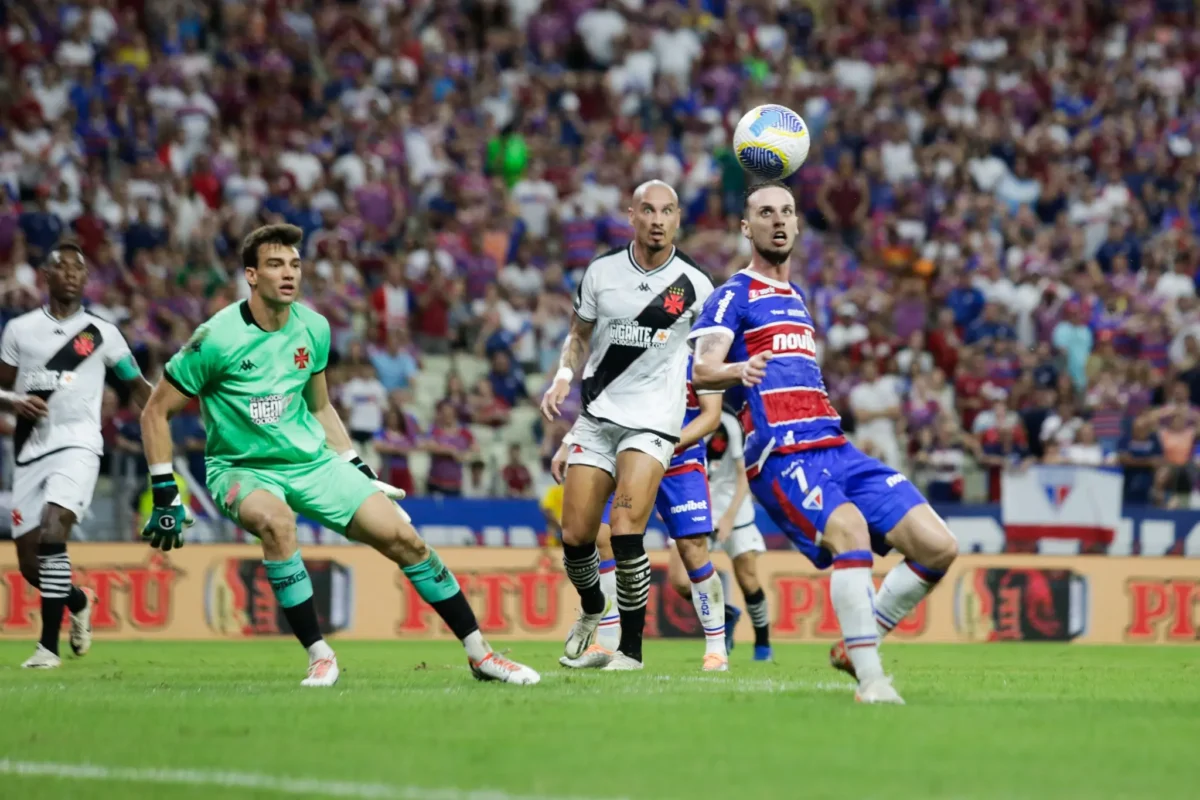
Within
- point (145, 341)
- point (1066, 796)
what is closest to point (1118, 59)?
point (145, 341)

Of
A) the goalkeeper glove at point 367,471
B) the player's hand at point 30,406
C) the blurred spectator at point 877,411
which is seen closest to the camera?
the goalkeeper glove at point 367,471

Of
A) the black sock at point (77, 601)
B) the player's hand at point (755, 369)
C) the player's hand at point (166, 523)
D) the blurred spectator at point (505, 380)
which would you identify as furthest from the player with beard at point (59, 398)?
the blurred spectator at point (505, 380)

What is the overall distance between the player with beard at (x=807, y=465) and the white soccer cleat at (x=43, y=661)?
19.5 ft

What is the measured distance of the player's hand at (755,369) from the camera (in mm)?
8797

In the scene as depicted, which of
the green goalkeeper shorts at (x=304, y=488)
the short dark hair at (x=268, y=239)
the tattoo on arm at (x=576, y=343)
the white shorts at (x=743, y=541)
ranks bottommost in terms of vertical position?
the white shorts at (x=743, y=541)

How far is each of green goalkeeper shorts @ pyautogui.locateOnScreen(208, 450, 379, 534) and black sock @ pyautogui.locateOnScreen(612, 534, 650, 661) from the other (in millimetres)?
1939

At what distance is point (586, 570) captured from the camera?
38.9ft

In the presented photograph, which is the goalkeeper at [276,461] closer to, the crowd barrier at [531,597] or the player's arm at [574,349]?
the player's arm at [574,349]

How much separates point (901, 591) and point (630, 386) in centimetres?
279

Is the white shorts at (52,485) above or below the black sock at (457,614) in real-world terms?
above

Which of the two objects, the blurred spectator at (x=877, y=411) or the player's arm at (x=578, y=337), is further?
the blurred spectator at (x=877, y=411)

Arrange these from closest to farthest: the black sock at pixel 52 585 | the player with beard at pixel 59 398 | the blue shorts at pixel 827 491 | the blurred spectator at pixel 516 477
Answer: the blue shorts at pixel 827 491
the black sock at pixel 52 585
the player with beard at pixel 59 398
the blurred spectator at pixel 516 477

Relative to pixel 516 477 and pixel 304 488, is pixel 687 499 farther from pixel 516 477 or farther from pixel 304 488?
pixel 516 477

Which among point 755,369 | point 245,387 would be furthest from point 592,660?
point 755,369
